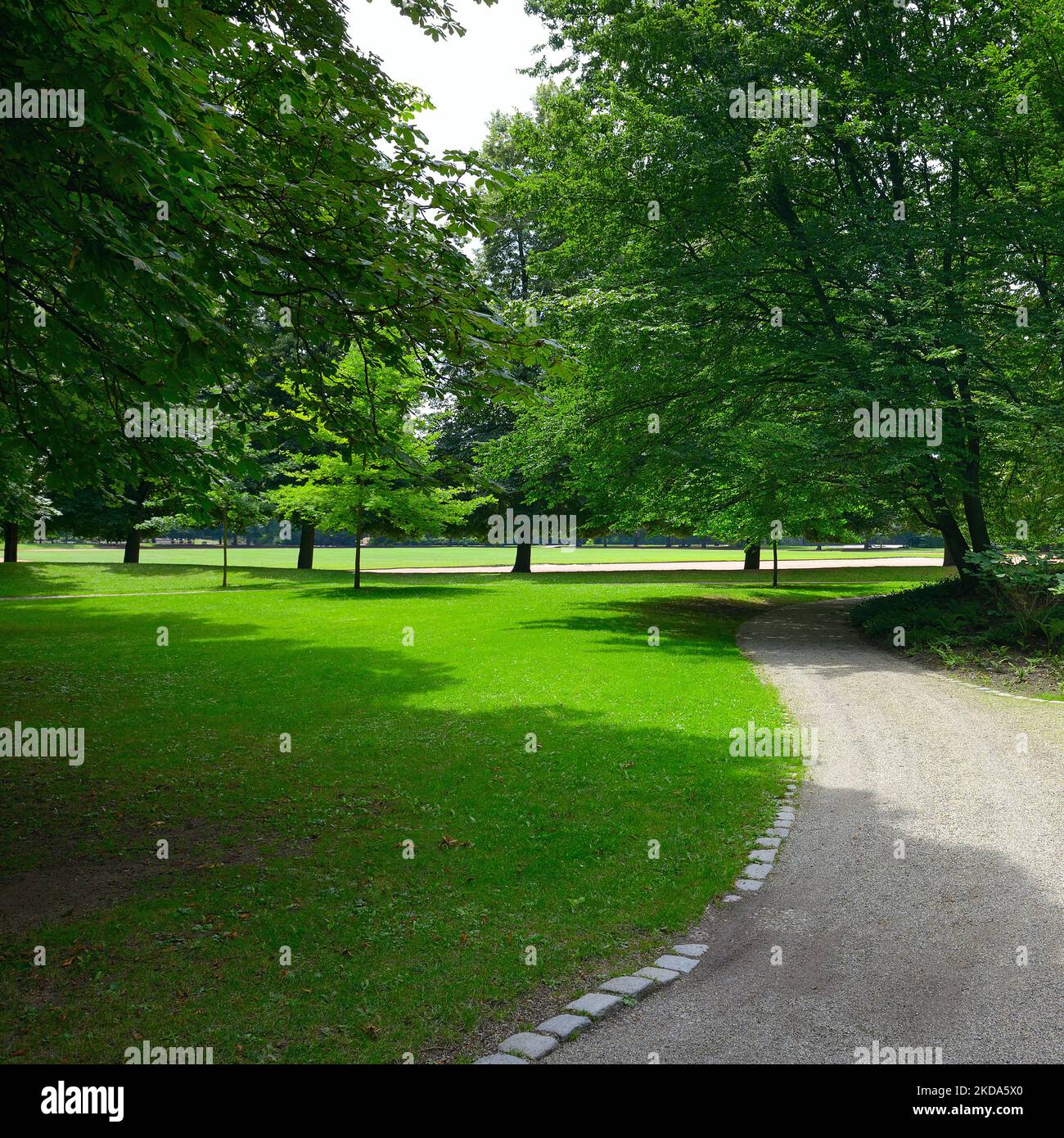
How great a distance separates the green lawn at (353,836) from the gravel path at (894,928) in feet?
1.79

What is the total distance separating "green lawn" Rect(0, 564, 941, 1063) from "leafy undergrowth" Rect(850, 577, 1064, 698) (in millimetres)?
4502

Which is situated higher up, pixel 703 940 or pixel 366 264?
pixel 366 264

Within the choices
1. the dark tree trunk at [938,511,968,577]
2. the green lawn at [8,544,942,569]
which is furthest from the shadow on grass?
the green lawn at [8,544,942,569]

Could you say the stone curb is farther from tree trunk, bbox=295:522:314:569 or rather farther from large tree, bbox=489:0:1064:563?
tree trunk, bbox=295:522:314:569

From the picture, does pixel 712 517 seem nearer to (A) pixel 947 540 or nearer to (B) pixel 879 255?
(A) pixel 947 540

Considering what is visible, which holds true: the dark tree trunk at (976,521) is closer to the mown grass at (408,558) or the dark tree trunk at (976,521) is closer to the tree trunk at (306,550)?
the tree trunk at (306,550)

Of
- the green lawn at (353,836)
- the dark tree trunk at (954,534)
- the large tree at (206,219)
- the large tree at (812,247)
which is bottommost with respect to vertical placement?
the green lawn at (353,836)

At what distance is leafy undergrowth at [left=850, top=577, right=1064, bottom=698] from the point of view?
15055 millimetres

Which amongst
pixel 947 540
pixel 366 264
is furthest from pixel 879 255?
pixel 366 264

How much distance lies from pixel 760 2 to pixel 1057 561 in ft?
51.0

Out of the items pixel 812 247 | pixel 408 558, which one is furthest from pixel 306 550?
pixel 408 558

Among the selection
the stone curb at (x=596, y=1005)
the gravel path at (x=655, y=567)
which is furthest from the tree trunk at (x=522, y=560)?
the stone curb at (x=596, y=1005)

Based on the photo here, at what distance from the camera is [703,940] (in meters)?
5.58

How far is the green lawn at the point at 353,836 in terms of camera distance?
15.6ft
